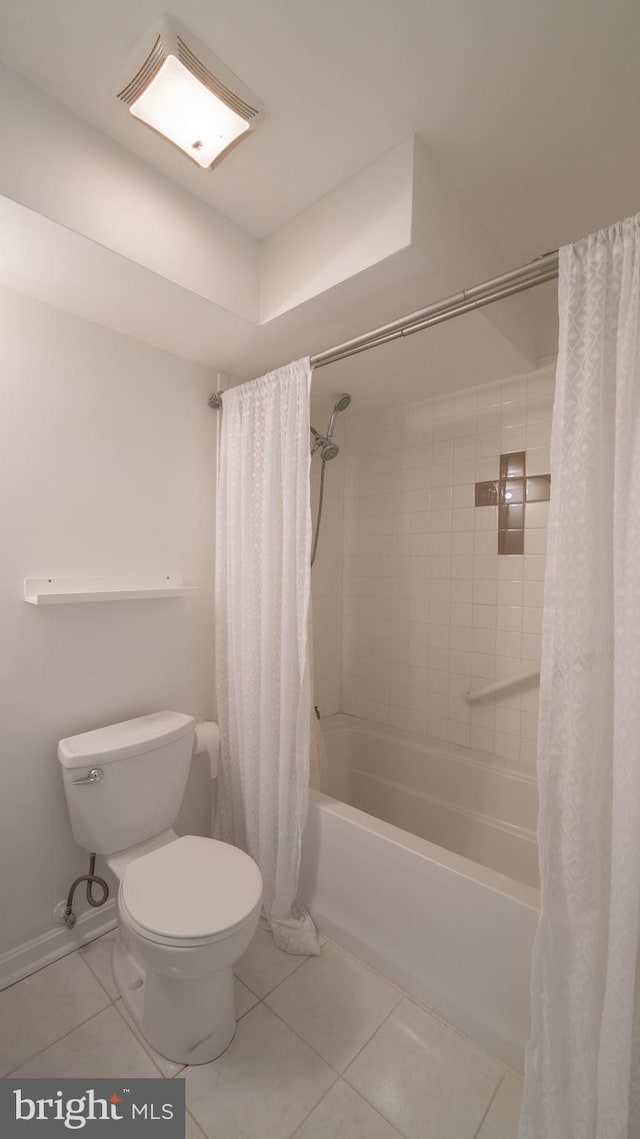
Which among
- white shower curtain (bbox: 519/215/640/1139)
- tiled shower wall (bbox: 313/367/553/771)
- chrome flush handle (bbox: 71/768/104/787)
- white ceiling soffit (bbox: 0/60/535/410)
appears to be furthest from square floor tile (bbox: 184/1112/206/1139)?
white ceiling soffit (bbox: 0/60/535/410)

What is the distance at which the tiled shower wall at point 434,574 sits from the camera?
1997mm

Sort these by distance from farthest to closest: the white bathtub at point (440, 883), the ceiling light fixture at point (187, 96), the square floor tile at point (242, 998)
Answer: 1. the square floor tile at point (242, 998)
2. the white bathtub at point (440, 883)
3. the ceiling light fixture at point (187, 96)

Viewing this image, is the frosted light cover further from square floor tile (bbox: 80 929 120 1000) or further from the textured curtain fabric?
square floor tile (bbox: 80 929 120 1000)

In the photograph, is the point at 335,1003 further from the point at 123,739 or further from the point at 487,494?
the point at 487,494

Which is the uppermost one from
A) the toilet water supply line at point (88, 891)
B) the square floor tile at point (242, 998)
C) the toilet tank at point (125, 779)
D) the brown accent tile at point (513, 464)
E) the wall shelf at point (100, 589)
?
the brown accent tile at point (513, 464)

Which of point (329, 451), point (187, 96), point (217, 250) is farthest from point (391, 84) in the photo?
point (329, 451)

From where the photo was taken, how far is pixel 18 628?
4.83ft

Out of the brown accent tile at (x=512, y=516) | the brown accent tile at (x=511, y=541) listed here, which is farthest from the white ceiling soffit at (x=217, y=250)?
the brown accent tile at (x=511, y=541)

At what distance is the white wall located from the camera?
4.80 ft

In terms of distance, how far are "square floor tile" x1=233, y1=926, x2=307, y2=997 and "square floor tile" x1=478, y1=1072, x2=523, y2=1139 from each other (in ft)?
2.11

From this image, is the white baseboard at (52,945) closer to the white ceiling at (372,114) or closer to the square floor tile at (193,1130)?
the square floor tile at (193,1130)

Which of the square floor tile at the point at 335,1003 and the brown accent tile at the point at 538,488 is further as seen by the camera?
the brown accent tile at the point at 538,488

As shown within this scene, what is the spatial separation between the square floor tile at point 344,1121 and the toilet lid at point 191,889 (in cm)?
46

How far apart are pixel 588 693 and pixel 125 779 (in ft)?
4.50
